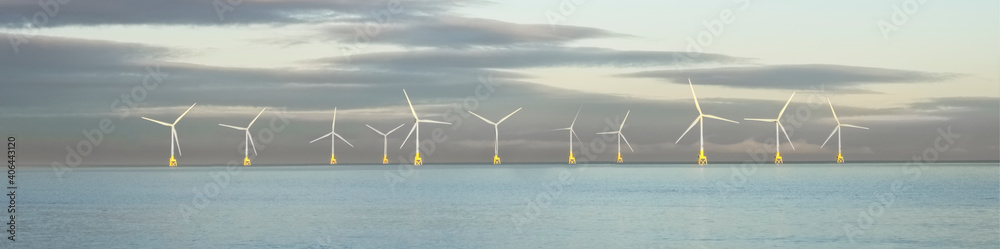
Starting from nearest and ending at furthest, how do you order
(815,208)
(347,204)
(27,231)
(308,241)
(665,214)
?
(308,241) < (27,231) < (665,214) < (815,208) < (347,204)

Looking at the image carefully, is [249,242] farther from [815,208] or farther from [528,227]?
[815,208]

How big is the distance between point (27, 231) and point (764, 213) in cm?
3928

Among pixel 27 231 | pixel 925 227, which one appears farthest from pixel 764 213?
pixel 27 231

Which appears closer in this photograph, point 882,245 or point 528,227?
point 882,245

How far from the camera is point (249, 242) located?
48.0 metres

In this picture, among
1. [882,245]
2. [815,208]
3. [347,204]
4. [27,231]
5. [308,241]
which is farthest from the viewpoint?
[347,204]

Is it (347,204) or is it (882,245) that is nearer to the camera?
(882,245)

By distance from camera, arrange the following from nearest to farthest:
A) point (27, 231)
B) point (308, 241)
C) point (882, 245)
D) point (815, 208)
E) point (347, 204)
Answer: point (882, 245)
point (308, 241)
point (27, 231)
point (815, 208)
point (347, 204)

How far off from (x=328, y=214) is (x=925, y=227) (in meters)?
32.5

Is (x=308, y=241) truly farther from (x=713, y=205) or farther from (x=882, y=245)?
(x=713, y=205)

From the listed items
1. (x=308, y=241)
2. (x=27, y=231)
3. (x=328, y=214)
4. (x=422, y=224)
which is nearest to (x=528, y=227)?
(x=422, y=224)

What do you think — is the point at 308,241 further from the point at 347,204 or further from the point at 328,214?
the point at 347,204

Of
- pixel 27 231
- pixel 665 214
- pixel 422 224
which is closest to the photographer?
pixel 27 231

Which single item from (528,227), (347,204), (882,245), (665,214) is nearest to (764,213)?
(665,214)
